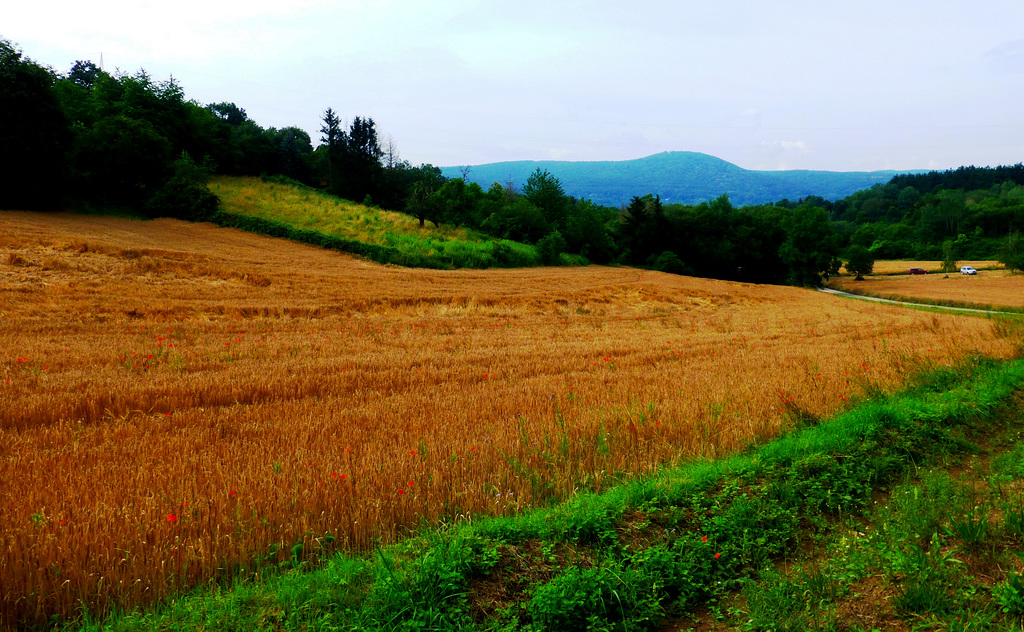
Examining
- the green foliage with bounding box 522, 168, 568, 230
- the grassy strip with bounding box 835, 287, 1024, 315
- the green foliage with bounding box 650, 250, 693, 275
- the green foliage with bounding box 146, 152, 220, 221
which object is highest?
the green foliage with bounding box 522, 168, 568, 230

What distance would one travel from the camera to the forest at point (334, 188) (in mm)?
39094

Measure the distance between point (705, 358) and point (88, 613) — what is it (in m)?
12.0

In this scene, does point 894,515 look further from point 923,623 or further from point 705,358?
point 705,358

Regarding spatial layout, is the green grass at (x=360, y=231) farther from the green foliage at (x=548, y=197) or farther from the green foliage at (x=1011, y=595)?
the green foliage at (x=1011, y=595)

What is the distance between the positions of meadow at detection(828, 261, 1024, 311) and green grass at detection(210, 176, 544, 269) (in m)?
36.6

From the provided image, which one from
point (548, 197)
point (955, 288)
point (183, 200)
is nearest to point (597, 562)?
point (183, 200)

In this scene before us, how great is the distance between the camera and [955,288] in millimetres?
61625

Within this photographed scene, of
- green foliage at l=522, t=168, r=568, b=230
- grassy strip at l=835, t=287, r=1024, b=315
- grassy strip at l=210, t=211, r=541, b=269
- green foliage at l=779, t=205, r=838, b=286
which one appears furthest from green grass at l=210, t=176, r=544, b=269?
green foliage at l=779, t=205, r=838, b=286

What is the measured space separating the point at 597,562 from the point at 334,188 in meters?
74.4

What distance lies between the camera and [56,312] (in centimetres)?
1496

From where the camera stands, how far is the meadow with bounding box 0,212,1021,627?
13.8 ft

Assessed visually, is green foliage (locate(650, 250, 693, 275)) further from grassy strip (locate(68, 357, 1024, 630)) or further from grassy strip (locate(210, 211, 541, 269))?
grassy strip (locate(68, 357, 1024, 630))

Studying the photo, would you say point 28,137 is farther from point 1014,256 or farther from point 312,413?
point 1014,256

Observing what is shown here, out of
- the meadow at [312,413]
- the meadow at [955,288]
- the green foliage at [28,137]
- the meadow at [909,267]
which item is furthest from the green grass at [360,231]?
the meadow at [909,267]
